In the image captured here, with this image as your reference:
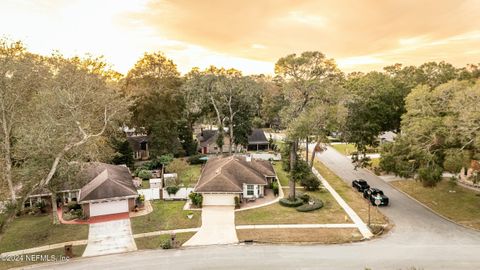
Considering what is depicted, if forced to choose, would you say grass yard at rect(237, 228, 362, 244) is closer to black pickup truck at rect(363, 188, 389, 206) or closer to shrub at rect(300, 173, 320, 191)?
black pickup truck at rect(363, 188, 389, 206)

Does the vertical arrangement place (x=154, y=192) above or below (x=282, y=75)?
below

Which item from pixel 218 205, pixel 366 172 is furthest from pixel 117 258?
pixel 366 172

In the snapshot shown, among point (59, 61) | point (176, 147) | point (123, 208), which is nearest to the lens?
point (123, 208)

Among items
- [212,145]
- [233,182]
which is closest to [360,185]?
[233,182]

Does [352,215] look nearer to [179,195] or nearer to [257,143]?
[179,195]

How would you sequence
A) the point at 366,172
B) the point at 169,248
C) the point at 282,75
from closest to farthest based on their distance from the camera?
the point at 169,248 → the point at 282,75 → the point at 366,172

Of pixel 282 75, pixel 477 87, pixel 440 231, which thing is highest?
pixel 282 75

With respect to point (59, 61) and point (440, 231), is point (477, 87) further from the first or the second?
point (59, 61)
